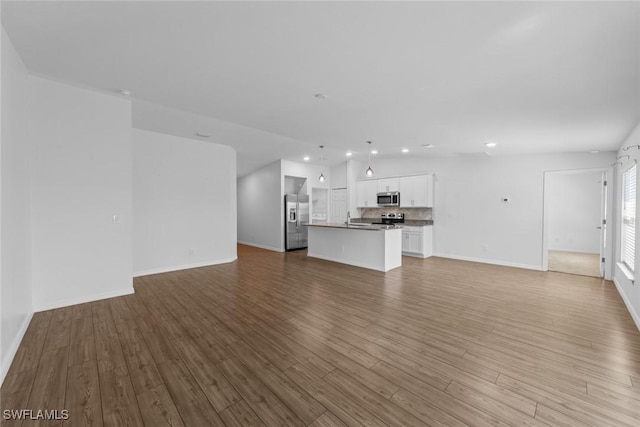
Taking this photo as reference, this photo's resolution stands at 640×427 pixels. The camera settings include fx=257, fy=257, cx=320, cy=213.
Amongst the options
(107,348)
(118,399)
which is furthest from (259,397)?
(107,348)

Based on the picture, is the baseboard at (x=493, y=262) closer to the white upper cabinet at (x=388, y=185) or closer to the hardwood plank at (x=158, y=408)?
the white upper cabinet at (x=388, y=185)

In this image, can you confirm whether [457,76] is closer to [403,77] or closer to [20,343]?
[403,77]

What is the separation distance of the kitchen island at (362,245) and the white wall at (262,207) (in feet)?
5.88

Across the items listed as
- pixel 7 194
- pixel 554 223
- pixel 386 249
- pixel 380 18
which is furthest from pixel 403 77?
pixel 554 223

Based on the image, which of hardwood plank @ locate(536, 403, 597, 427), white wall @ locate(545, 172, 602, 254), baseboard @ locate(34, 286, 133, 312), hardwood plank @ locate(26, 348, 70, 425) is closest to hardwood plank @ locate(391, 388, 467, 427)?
hardwood plank @ locate(536, 403, 597, 427)

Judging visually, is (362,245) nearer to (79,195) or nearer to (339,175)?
(339,175)

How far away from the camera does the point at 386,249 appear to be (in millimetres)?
5473

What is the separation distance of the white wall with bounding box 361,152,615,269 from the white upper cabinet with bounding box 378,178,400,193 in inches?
19.9

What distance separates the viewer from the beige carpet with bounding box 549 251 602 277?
18.5ft

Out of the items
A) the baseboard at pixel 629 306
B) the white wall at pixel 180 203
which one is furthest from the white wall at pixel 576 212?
the white wall at pixel 180 203

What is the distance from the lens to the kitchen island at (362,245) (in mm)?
5531

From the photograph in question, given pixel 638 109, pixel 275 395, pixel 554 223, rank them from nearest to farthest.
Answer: pixel 275 395
pixel 638 109
pixel 554 223

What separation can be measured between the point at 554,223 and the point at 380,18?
9.61 metres

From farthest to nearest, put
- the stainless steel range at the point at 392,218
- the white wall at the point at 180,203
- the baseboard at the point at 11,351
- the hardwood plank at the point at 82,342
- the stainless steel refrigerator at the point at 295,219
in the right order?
the stainless steel refrigerator at the point at 295,219, the stainless steel range at the point at 392,218, the white wall at the point at 180,203, the hardwood plank at the point at 82,342, the baseboard at the point at 11,351
